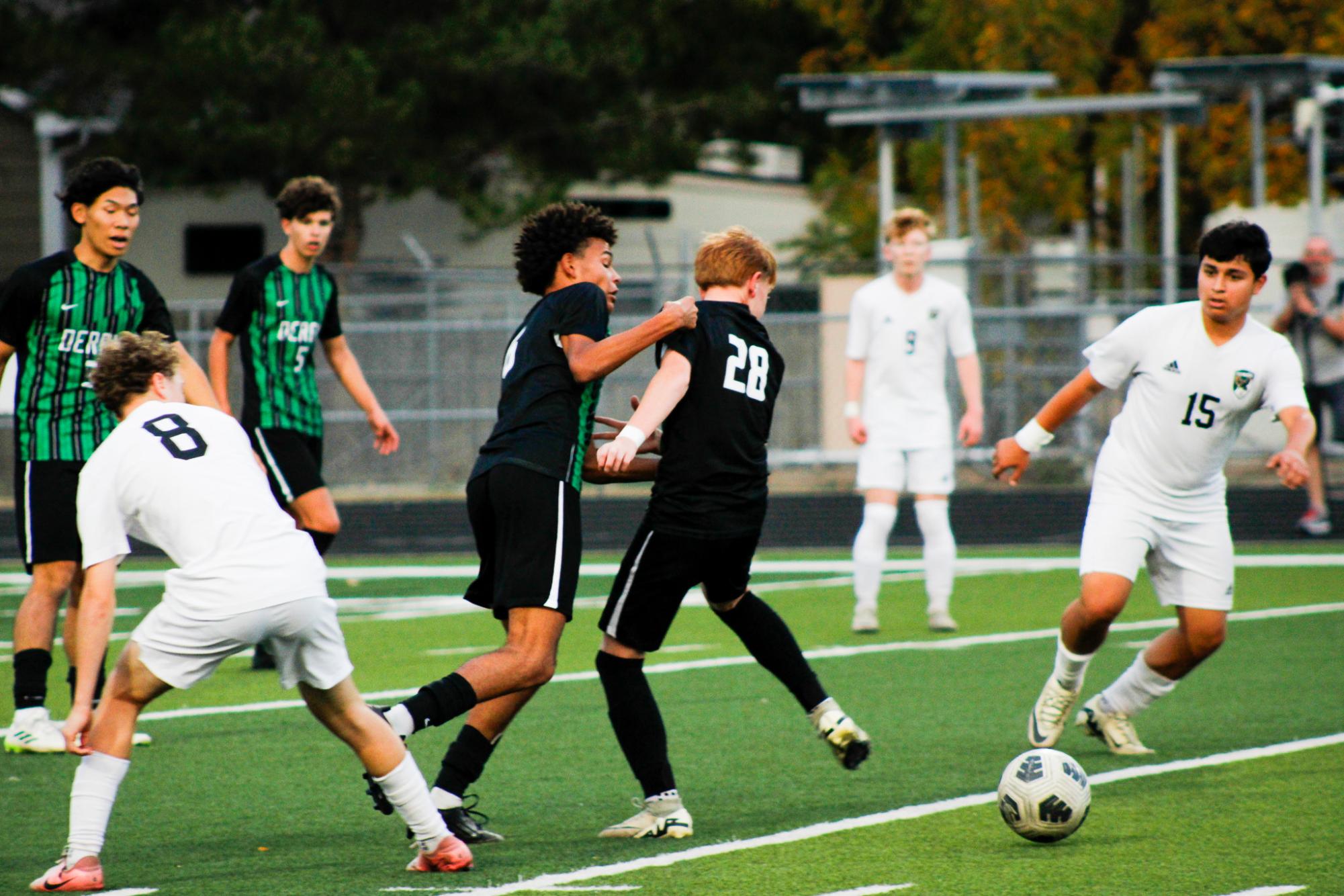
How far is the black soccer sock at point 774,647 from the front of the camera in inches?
229

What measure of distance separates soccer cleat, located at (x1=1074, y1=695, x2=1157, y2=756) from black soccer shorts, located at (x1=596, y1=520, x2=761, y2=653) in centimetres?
195

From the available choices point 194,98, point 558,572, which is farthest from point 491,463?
point 194,98

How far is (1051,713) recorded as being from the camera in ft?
21.6

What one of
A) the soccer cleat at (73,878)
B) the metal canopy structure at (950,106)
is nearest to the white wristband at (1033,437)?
the soccer cleat at (73,878)

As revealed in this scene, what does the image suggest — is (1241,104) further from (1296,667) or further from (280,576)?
(280,576)

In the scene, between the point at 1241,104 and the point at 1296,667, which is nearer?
the point at 1296,667

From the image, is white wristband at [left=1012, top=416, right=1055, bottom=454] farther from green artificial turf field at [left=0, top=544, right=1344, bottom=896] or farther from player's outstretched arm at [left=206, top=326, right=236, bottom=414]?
player's outstretched arm at [left=206, top=326, right=236, bottom=414]

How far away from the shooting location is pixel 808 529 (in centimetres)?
1602

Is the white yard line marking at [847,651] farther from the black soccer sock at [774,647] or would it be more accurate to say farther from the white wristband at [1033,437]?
the white wristband at [1033,437]

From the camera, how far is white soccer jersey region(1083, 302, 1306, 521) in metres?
6.33

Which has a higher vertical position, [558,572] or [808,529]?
[558,572]

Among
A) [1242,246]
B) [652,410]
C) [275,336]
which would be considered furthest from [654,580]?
[275,336]

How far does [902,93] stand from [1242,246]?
1324cm

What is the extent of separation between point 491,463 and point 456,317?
51.9 feet
